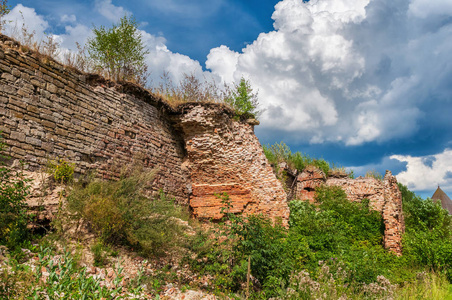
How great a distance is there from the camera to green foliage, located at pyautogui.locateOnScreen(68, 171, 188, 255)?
5.37 meters

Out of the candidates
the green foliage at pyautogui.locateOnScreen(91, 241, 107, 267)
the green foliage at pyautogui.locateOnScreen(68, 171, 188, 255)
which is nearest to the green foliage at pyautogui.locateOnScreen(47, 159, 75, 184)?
the green foliage at pyautogui.locateOnScreen(68, 171, 188, 255)

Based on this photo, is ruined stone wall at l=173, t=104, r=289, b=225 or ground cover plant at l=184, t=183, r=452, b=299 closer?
ground cover plant at l=184, t=183, r=452, b=299

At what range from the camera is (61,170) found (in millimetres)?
6320

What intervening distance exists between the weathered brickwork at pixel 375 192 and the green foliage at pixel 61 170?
10818 mm

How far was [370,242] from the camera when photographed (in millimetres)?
11430

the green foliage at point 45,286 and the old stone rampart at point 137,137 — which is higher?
the old stone rampart at point 137,137

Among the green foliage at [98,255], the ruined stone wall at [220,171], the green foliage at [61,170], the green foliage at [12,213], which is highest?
the ruined stone wall at [220,171]

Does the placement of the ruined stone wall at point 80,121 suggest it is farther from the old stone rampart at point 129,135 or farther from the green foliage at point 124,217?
the green foliage at point 124,217

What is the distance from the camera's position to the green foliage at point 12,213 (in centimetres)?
449

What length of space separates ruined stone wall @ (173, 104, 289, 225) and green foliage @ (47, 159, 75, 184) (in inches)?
158

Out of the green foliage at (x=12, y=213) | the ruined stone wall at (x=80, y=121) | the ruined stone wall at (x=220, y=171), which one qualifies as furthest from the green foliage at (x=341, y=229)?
the green foliage at (x=12, y=213)

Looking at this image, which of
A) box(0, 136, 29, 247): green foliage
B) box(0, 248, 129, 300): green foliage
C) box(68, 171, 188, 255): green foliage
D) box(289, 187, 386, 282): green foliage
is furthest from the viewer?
box(289, 187, 386, 282): green foliage

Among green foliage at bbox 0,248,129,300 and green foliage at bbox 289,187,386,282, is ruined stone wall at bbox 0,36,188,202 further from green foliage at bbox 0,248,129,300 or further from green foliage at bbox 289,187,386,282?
green foliage at bbox 289,187,386,282

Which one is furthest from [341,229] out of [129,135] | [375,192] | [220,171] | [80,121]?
[80,121]
